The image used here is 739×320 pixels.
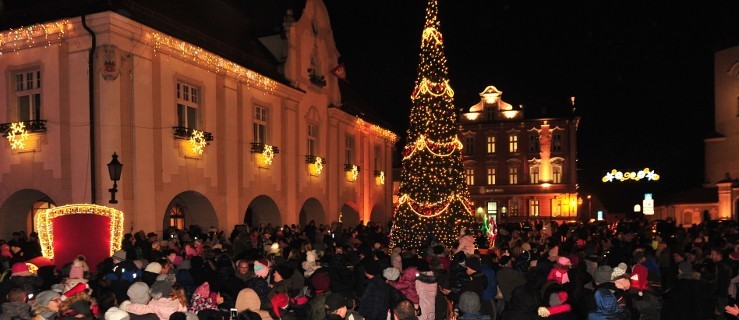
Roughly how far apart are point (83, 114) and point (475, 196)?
4646cm

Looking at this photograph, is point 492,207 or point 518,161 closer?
point 518,161

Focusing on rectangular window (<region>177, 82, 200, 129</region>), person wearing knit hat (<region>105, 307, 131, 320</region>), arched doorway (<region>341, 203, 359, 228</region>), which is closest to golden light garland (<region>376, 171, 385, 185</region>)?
arched doorway (<region>341, 203, 359, 228</region>)

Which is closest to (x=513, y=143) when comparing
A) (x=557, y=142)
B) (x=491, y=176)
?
(x=491, y=176)

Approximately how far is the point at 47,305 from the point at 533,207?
54409 millimetres

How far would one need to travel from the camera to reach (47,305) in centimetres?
777

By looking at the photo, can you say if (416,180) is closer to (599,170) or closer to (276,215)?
(276,215)

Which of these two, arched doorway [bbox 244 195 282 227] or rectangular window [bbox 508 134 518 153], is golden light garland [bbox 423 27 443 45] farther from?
rectangular window [bbox 508 134 518 153]

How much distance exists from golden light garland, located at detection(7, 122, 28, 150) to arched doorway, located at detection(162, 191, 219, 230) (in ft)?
17.4

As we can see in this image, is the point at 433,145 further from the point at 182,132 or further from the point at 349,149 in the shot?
the point at 349,149

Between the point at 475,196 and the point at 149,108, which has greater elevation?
the point at 149,108

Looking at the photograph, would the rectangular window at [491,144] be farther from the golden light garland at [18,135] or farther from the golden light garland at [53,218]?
the golden light garland at [53,218]

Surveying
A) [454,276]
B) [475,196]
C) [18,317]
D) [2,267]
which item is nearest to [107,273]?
[18,317]

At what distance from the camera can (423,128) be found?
23766mm

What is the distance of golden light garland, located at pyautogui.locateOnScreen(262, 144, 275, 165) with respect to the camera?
2555 cm
